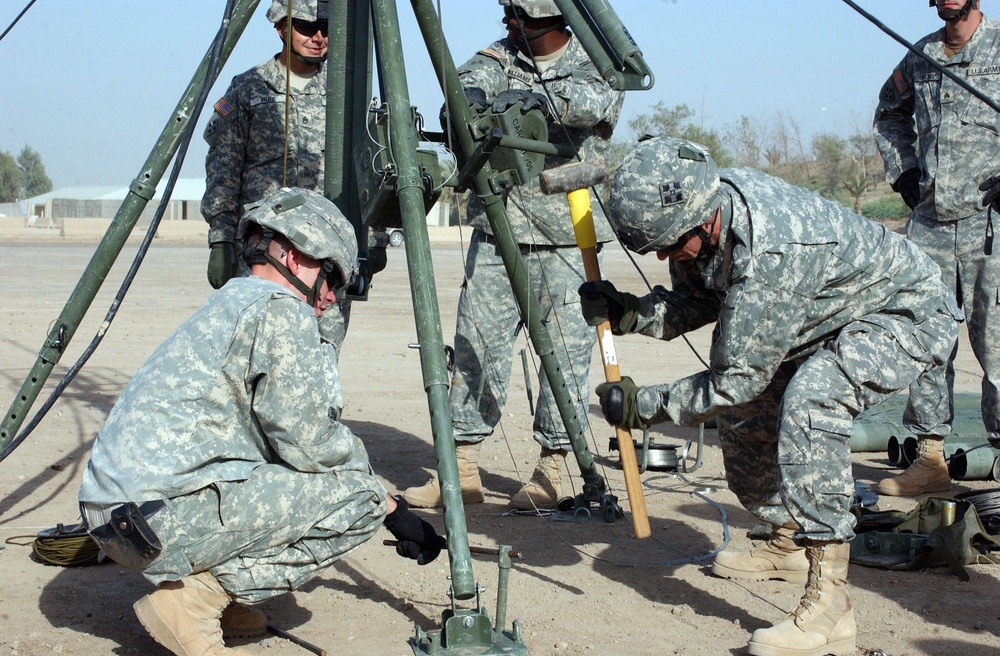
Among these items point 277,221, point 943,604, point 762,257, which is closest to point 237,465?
point 277,221

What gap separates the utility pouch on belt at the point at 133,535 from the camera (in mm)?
3344

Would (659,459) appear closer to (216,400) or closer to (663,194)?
(663,194)

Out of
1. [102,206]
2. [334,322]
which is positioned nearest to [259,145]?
[334,322]

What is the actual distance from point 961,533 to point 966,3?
3085 mm

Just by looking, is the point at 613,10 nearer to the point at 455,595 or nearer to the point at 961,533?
the point at 455,595

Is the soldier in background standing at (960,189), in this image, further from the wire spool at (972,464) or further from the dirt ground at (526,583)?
the dirt ground at (526,583)

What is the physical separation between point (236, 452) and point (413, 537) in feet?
2.22

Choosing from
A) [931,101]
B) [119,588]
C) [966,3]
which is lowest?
[119,588]

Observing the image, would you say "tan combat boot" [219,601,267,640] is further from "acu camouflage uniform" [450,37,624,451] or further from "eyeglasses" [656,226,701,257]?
"acu camouflage uniform" [450,37,624,451]

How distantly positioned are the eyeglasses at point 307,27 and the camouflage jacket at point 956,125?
133 inches

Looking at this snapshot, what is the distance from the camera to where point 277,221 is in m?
3.61

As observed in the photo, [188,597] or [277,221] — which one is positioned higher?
[277,221]

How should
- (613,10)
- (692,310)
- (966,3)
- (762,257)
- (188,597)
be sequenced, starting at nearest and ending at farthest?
(188,597), (762,257), (613,10), (692,310), (966,3)

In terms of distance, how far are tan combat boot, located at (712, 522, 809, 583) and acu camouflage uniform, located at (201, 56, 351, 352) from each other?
2416 millimetres
